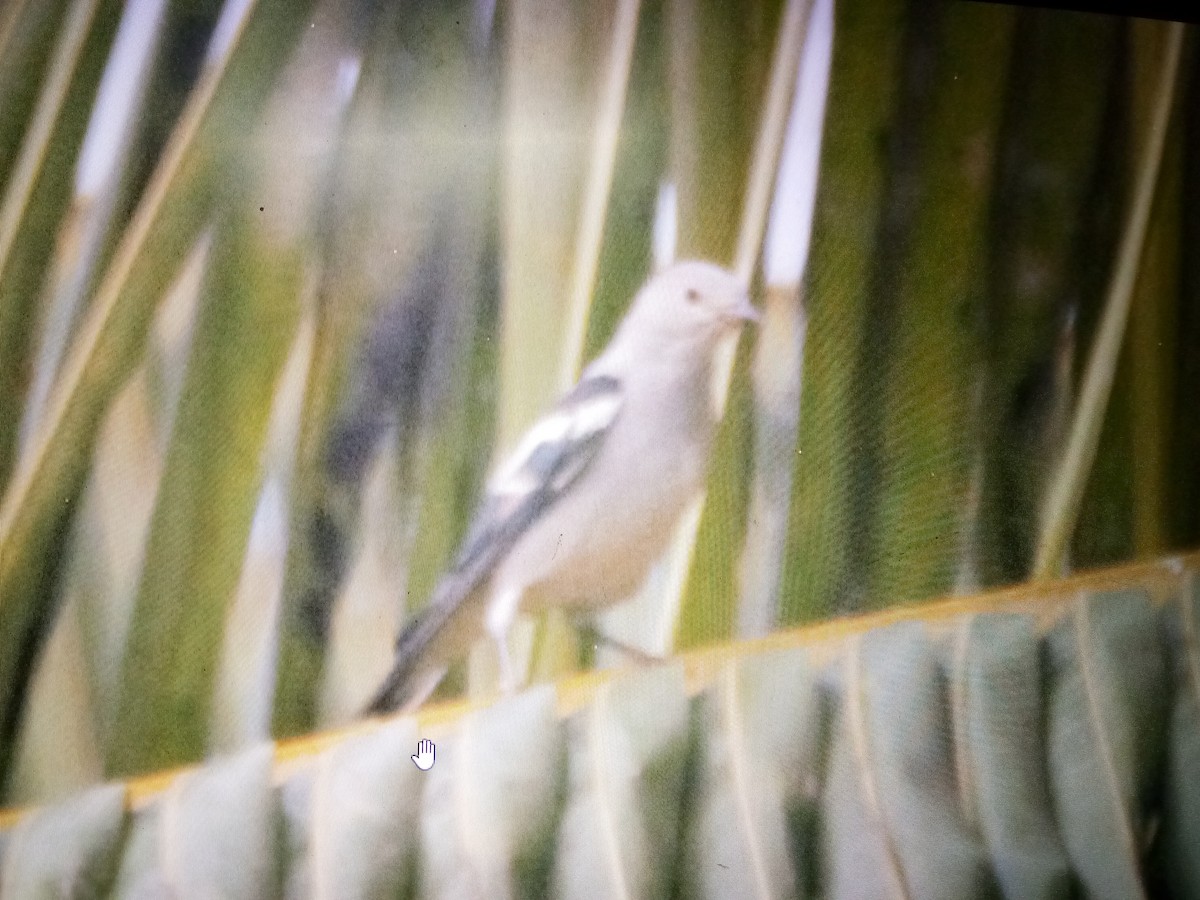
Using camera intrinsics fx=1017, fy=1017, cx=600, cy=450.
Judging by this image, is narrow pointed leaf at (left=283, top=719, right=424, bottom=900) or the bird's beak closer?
narrow pointed leaf at (left=283, top=719, right=424, bottom=900)

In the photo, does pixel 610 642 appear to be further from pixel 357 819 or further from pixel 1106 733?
pixel 1106 733

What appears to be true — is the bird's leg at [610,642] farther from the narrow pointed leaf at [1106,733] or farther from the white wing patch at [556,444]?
the narrow pointed leaf at [1106,733]

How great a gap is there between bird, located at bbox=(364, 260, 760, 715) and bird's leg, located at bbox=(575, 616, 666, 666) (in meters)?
0.02

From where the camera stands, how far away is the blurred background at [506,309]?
1047 millimetres

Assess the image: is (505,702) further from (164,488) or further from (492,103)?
(492,103)

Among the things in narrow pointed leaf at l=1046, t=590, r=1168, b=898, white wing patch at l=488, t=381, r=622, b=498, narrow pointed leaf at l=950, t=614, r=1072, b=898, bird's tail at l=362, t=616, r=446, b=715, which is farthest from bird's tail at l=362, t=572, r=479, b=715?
narrow pointed leaf at l=1046, t=590, r=1168, b=898

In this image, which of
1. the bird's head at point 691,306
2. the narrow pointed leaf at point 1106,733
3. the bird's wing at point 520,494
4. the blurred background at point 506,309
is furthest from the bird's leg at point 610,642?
the narrow pointed leaf at point 1106,733

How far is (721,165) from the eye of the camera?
1.18 meters

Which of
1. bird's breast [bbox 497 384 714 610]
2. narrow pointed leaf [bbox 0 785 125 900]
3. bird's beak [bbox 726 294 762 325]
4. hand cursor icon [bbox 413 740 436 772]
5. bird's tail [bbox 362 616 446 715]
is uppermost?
bird's beak [bbox 726 294 762 325]

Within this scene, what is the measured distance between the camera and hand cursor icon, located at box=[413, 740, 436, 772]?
107 cm

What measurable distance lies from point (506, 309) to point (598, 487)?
22cm

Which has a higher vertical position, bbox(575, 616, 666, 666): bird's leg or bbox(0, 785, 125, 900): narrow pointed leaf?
bbox(575, 616, 666, 666): bird's leg

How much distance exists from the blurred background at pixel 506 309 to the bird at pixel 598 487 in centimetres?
2

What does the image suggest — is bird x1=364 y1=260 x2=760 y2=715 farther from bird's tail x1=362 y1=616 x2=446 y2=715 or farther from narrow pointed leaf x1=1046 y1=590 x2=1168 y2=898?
narrow pointed leaf x1=1046 y1=590 x2=1168 y2=898
